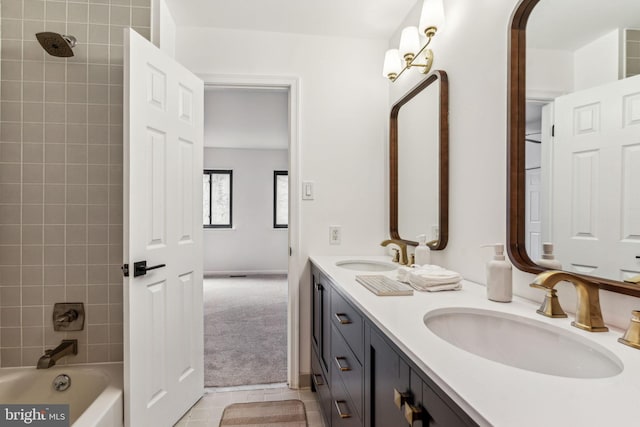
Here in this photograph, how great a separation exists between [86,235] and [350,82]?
6.18ft

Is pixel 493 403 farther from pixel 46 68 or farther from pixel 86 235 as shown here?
pixel 46 68

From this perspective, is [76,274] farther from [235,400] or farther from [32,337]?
[235,400]

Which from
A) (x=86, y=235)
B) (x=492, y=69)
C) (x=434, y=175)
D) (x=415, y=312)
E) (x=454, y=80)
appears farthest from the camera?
(x=86, y=235)

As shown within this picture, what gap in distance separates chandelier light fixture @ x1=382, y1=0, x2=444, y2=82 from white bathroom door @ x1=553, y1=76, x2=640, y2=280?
810mm

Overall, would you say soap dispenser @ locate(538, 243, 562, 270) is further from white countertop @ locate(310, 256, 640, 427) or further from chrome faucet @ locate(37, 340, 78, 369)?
chrome faucet @ locate(37, 340, 78, 369)

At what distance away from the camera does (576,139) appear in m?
0.91

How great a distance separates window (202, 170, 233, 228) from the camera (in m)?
6.13

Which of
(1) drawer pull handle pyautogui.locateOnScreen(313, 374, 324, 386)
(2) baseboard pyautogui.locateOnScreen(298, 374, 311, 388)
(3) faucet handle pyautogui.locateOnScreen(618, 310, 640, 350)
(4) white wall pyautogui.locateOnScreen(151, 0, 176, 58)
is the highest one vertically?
(4) white wall pyautogui.locateOnScreen(151, 0, 176, 58)

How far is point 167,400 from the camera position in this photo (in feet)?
5.74

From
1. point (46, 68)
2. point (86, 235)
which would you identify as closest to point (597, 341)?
point (86, 235)

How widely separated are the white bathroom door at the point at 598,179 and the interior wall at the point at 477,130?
14 centimetres

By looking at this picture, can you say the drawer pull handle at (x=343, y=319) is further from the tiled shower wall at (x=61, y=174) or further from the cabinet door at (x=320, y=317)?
the tiled shower wall at (x=61, y=174)

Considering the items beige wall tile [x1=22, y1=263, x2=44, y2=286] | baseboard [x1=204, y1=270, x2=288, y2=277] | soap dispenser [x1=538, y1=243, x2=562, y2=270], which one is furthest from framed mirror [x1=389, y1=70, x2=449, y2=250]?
baseboard [x1=204, y1=270, x2=288, y2=277]

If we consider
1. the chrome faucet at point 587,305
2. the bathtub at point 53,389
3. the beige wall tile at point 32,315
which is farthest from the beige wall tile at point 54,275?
the chrome faucet at point 587,305
